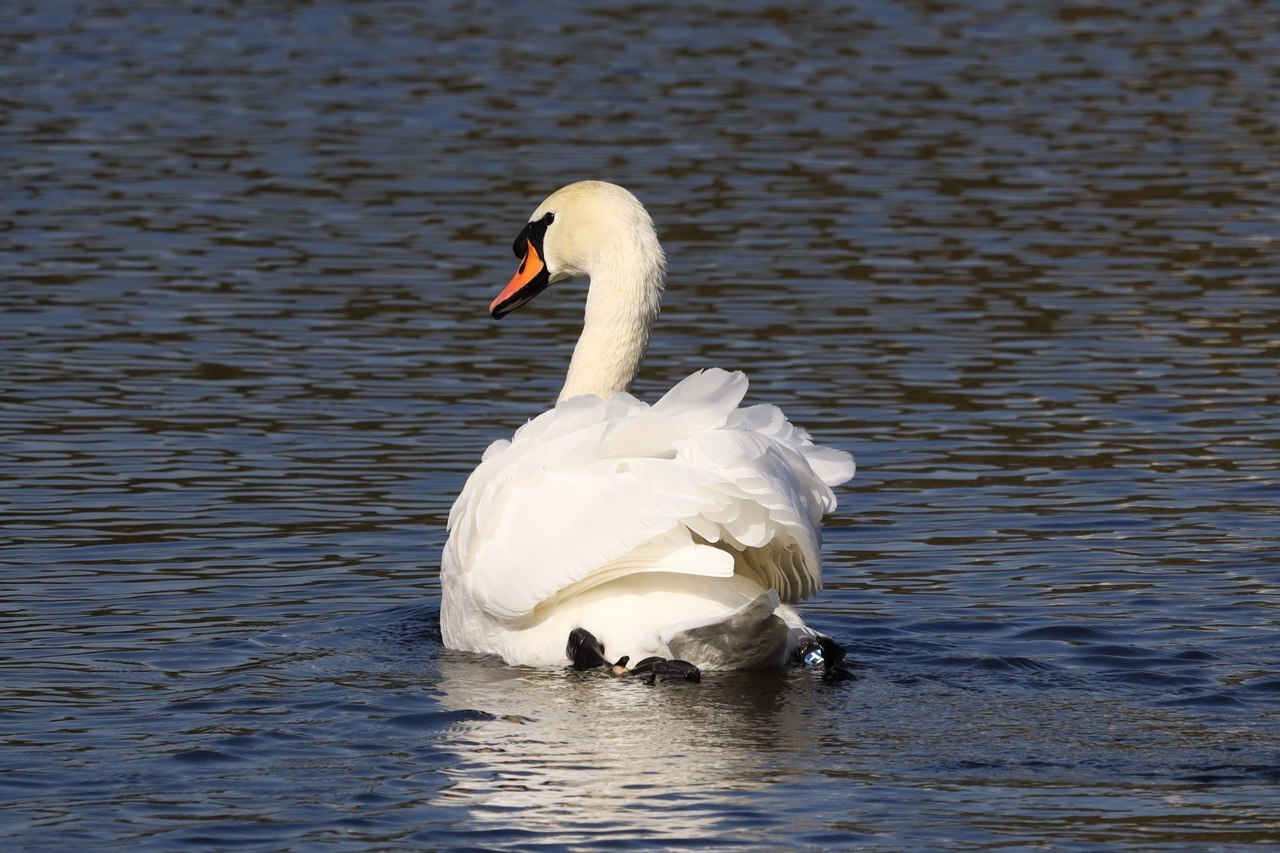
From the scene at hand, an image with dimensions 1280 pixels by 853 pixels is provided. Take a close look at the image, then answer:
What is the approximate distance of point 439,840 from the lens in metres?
6.64

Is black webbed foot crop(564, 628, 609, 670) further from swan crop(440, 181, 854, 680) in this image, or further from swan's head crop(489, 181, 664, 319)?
swan's head crop(489, 181, 664, 319)

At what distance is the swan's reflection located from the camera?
6.86 metres

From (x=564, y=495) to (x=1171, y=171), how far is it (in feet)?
42.9

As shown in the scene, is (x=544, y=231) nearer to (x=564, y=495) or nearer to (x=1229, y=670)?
(x=564, y=495)

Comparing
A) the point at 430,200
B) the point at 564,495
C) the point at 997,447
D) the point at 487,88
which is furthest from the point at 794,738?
the point at 487,88

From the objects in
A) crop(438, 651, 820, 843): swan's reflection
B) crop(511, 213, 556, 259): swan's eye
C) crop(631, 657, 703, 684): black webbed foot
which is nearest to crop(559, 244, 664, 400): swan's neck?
crop(511, 213, 556, 259): swan's eye

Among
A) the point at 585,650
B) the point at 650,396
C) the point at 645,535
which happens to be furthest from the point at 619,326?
the point at 650,396

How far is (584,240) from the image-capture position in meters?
10.3

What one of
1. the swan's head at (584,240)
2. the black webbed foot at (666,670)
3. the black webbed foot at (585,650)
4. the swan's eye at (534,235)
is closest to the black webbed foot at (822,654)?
the black webbed foot at (666,670)

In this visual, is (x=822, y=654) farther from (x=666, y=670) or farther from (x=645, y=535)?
(x=645, y=535)

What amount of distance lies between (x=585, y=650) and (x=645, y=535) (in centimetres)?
63

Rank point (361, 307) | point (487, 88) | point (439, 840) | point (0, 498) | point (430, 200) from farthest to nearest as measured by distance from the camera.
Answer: point (487, 88) < point (430, 200) < point (361, 307) < point (0, 498) < point (439, 840)

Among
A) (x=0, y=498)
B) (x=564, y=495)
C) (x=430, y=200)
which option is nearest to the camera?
(x=564, y=495)

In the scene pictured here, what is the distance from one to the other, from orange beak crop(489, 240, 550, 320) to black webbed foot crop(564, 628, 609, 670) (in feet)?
8.54
